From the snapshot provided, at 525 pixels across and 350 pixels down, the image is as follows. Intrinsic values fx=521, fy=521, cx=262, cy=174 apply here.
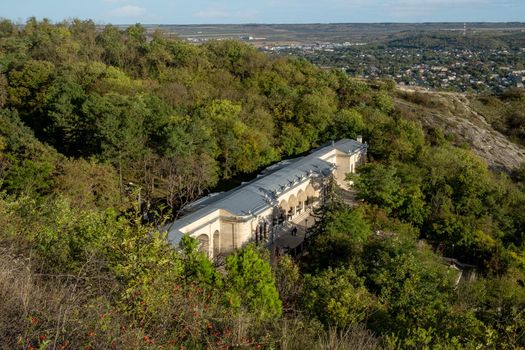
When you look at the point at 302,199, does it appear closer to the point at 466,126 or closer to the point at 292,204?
the point at 292,204

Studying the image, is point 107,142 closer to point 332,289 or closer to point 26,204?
point 26,204

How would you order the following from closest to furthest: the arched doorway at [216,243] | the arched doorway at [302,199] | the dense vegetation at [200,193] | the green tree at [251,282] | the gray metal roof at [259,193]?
the dense vegetation at [200,193] < the green tree at [251,282] < the gray metal roof at [259,193] < the arched doorway at [216,243] < the arched doorway at [302,199]

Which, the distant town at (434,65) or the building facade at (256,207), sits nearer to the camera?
the building facade at (256,207)

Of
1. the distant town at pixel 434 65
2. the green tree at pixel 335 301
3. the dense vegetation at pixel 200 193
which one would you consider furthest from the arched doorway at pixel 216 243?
the distant town at pixel 434 65

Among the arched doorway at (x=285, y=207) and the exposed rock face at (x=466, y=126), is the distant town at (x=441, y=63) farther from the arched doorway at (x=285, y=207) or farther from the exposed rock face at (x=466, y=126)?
the arched doorway at (x=285, y=207)

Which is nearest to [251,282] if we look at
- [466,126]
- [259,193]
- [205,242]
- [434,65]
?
[205,242]

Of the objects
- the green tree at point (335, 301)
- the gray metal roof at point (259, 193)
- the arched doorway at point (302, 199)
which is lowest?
the arched doorway at point (302, 199)

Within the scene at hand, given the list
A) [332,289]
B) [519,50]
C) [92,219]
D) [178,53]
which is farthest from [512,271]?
[519,50]
